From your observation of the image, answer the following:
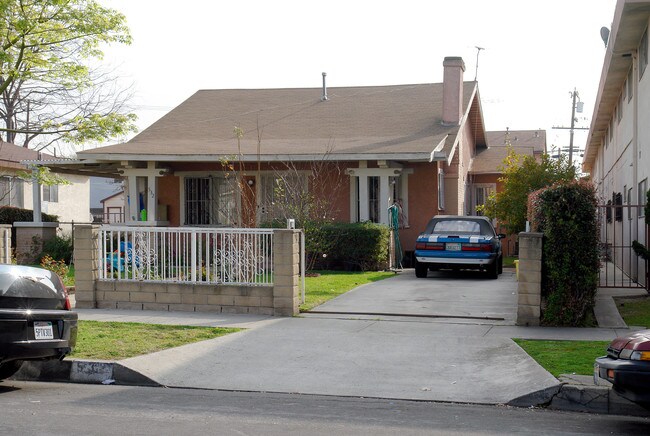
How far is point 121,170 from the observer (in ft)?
80.9

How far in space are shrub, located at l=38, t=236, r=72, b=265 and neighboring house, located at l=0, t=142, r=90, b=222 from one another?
7.43m

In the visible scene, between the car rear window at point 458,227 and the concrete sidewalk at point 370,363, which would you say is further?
the car rear window at point 458,227

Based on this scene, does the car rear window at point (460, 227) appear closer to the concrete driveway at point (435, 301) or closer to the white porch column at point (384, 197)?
the concrete driveway at point (435, 301)

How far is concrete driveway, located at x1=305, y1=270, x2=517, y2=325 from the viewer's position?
1325 centimetres

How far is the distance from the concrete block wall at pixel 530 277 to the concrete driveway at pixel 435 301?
0.54 m

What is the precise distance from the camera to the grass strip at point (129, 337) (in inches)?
400

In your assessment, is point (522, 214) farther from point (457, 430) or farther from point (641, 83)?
point (457, 430)

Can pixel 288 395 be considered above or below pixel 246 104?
below

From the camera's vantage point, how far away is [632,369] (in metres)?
6.84

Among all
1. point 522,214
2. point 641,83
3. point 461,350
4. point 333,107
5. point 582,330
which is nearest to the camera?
point 461,350

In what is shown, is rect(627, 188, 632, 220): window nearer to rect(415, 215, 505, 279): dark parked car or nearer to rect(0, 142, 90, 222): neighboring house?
rect(415, 215, 505, 279): dark parked car

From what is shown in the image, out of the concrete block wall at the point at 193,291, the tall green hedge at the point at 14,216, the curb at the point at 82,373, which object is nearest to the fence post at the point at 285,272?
the concrete block wall at the point at 193,291

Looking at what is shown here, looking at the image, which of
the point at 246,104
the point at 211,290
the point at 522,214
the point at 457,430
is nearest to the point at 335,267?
the point at 522,214

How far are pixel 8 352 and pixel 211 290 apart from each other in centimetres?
546
